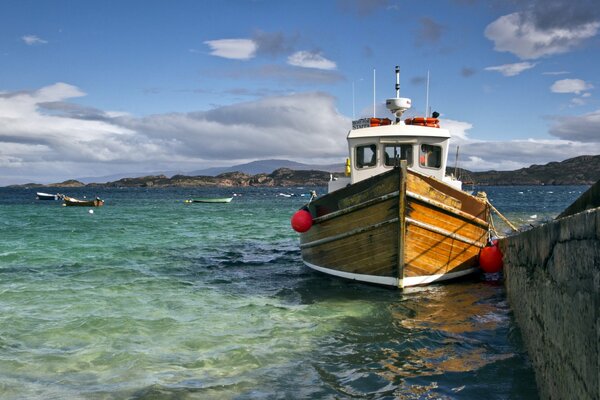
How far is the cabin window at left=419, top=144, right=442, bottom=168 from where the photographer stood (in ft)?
42.0

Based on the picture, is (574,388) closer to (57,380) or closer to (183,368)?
(183,368)

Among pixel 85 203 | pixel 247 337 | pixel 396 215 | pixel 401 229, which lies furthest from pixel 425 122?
pixel 85 203

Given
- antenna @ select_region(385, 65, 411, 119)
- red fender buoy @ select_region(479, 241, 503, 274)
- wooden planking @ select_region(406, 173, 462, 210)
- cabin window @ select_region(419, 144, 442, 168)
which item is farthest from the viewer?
antenna @ select_region(385, 65, 411, 119)

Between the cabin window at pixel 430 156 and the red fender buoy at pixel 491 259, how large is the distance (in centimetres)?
234

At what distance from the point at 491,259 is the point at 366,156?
382 cm

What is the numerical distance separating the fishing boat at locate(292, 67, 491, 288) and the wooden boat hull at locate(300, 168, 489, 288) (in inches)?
0.8

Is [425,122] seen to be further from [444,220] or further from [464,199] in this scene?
[444,220]

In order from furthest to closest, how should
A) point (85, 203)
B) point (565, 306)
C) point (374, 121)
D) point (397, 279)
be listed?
1. point (85, 203)
2. point (374, 121)
3. point (397, 279)
4. point (565, 306)

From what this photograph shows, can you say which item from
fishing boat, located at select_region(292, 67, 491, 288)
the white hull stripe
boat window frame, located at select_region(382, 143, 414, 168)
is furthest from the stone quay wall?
boat window frame, located at select_region(382, 143, 414, 168)

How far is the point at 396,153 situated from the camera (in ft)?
42.3

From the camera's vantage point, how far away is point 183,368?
676 cm

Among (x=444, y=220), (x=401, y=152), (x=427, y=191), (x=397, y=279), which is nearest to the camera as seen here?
(x=427, y=191)

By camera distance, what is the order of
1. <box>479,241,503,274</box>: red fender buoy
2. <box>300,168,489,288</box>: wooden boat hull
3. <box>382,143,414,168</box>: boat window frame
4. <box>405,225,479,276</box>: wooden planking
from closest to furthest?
<box>300,168,489,288</box>: wooden boat hull → <box>405,225,479,276</box>: wooden planking → <box>479,241,503,274</box>: red fender buoy → <box>382,143,414,168</box>: boat window frame

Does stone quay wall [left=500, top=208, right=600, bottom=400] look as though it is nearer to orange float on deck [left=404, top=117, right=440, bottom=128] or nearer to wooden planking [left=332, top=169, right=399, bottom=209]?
wooden planking [left=332, top=169, right=399, bottom=209]
